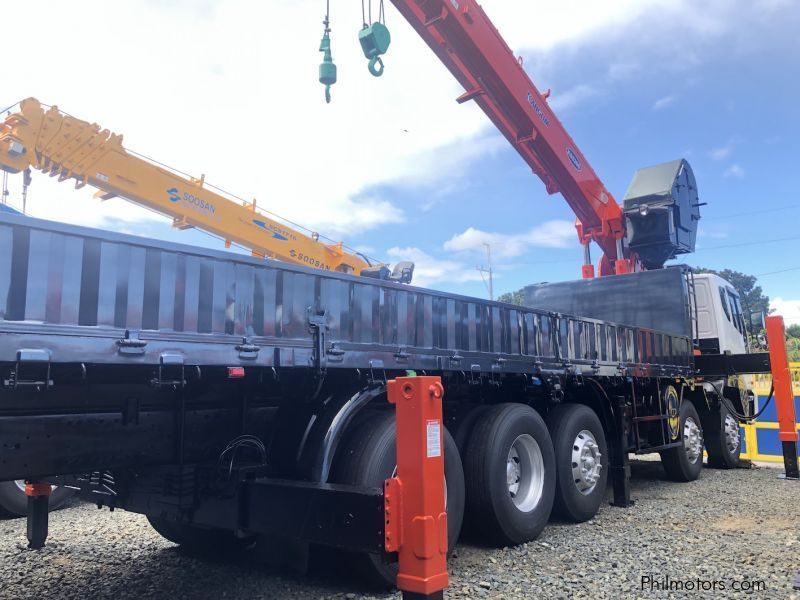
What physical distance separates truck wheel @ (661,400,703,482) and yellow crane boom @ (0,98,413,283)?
4.36m

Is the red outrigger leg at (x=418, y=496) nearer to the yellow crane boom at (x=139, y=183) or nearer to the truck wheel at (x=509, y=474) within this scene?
the truck wheel at (x=509, y=474)

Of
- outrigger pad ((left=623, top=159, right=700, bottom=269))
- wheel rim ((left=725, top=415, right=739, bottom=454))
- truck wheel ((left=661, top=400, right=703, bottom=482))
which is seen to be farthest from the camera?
outrigger pad ((left=623, top=159, right=700, bottom=269))

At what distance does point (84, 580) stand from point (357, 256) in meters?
7.28

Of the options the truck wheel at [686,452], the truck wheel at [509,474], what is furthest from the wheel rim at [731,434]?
the truck wheel at [509,474]

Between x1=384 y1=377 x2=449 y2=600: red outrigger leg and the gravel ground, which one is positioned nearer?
x1=384 y1=377 x2=449 y2=600: red outrigger leg

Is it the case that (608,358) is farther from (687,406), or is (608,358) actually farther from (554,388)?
(687,406)

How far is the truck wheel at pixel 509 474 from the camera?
16.7 ft

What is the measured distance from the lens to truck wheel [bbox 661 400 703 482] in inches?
347

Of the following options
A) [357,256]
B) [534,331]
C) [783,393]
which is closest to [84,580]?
[534,331]

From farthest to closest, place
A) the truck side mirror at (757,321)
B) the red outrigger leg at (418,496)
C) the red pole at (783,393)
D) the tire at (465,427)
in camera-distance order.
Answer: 1. the truck side mirror at (757,321)
2. the red pole at (783,393)
3. the tire at (465,427)
4. the red outrigger leg at (418,496)

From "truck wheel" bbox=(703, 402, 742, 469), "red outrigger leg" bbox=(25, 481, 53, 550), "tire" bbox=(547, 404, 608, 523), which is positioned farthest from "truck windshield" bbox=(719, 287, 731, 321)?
"red outrigger leg" bbox=(25, 481, 53, 550)

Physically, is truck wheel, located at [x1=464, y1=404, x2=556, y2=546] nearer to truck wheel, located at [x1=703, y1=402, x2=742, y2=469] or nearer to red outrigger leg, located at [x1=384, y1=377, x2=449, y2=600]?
red outrigger leg, located at [x1=384, y1=377, x2=449, y2=600]

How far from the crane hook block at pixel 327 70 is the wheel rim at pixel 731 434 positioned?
7934 millimetres

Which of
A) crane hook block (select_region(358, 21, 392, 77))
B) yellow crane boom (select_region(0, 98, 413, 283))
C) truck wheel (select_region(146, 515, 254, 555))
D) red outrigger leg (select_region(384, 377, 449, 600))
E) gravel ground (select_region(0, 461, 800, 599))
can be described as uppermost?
crane hook block (select_region(358, 21, 392, 77))
